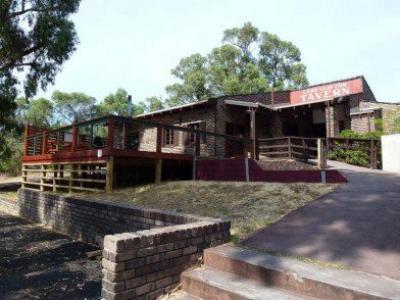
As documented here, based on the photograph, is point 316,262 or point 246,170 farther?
point 246,170

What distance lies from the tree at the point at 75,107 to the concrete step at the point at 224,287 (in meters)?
48.2

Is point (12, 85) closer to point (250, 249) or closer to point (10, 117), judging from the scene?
point (10, 117)

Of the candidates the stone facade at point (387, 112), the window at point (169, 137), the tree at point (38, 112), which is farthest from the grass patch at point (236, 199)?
the tree at point (38, 112)

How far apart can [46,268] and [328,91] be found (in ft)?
60.5

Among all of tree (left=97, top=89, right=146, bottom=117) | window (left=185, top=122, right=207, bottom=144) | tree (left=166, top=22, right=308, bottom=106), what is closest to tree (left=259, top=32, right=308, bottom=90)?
tree (left=166, top=22, right=308, bottom=106)

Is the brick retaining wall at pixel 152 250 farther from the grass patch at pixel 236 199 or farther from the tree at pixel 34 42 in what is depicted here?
the tree at pixel 34 42

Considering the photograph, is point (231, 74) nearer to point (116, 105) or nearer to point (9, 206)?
point (116, 105)

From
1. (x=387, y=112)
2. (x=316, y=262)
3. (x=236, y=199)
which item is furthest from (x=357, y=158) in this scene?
(x=316, y=262)

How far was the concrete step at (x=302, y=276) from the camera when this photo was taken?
11.1ft

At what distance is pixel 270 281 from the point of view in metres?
3.94

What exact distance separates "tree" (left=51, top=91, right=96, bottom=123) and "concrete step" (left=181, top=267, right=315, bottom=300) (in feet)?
158

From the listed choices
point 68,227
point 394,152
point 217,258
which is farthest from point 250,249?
point 394,152

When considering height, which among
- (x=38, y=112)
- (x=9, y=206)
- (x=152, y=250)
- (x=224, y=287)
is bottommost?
(x=9, y=206)

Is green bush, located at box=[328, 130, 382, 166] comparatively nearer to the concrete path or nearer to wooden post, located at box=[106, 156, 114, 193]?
the concrete path
